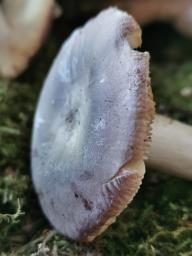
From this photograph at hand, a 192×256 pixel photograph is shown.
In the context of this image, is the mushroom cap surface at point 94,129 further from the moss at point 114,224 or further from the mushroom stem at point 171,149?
the mushroom stem at point 171,149

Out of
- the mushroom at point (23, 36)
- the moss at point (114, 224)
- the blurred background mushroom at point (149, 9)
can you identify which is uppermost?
the mushroom at point (23, 36)

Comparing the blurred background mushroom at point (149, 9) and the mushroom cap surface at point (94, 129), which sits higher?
the mushroom cap surface at point (94, 129)

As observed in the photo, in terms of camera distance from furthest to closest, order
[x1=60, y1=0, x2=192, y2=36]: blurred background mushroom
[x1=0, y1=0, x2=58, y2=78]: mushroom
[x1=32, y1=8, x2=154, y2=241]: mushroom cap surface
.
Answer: [x1=60, y1=0, x2=192, y2=36]: blurred background mushroom → [x1=0, y1=0, x2=58, y2=78]: mushroom → [x1=32, y1=8, x2=154, y2=241]: mushroom cap surface

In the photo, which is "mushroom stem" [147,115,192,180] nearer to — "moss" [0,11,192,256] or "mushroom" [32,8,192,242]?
"mushroom" [32,8,192,242]

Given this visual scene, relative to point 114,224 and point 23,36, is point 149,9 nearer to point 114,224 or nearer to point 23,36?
point 23,36

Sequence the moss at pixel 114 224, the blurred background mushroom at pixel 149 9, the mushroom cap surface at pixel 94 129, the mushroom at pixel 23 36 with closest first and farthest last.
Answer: the mushroom cap surface at pixel 94 129, the moss at pixel 114 224, the mushroom at pixel 23 36, the blurred background mushroom at pixel 149 9

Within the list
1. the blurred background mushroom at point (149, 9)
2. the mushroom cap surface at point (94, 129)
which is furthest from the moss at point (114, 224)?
the blurred background mushroom at point (149, 9)

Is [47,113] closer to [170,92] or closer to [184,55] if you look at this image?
[170,92]

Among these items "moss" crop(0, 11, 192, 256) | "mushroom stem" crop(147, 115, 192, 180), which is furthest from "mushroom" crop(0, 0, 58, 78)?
"mushroom stem" crop(147, 115, 192, 180)
